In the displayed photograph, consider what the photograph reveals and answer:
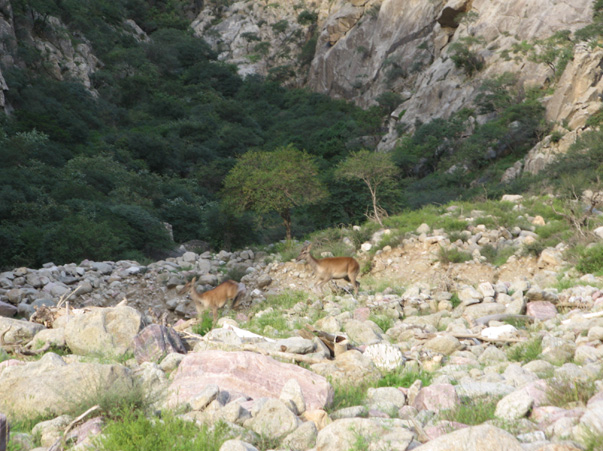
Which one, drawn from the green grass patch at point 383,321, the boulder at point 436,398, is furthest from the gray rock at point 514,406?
the green grass patch at point 383,321

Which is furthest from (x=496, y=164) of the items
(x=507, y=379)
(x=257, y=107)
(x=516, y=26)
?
(x=257, y=107)

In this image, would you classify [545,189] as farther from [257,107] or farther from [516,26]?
[257,107]

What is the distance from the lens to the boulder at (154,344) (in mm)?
6145

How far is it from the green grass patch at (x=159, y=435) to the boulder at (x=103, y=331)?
7.52ft

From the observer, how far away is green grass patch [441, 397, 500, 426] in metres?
4.35

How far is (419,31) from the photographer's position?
60.3 m

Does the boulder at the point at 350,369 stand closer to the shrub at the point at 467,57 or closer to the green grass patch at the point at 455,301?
the green grass patch at the point at 455,301

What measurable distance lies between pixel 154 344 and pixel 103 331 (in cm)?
71

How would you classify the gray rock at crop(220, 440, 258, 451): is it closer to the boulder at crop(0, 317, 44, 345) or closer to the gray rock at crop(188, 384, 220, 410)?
the gray rock at crop(188, 384, 220, 410)

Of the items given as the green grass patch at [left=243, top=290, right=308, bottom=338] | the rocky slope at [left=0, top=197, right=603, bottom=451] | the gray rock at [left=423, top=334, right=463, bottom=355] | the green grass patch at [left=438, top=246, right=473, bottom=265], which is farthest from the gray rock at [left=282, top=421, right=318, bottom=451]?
the green grass patch at [left=438, top=246, right=473, bottom=265]

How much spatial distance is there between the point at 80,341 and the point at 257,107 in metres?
62.6

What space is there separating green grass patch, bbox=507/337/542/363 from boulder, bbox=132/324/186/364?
3.89m

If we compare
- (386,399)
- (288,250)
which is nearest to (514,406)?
(386,399)

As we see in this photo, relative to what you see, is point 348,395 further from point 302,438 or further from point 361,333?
point 361,333
